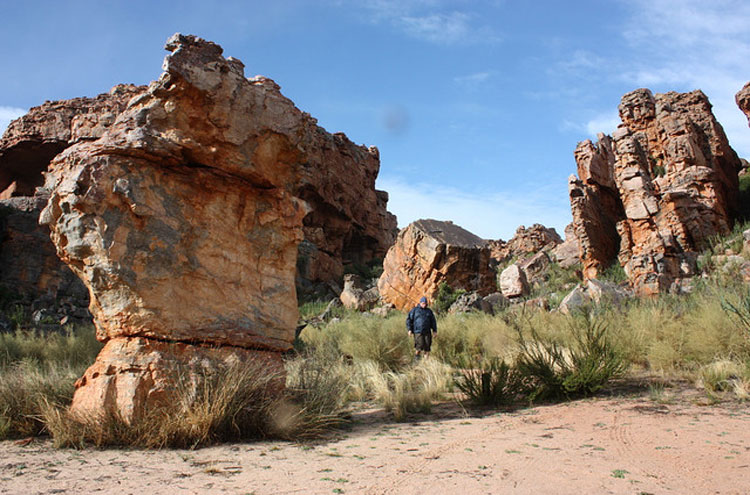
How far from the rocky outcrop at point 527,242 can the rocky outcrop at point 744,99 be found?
41.3ft

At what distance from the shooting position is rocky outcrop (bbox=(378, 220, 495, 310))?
1803 centimetres

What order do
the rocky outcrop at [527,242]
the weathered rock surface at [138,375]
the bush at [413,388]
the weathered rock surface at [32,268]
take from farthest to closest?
the rocky outcrop at [527,242], the weathered rock surface at [32,268], the bush at [413,388], the weathered rock surface at [138,375]

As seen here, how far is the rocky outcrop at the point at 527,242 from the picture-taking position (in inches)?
1308

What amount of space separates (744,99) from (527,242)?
14.8 meters

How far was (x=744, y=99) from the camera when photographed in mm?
20938

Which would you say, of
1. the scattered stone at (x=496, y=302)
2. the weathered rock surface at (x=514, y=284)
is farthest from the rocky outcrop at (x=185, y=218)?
the weathered rock surface at (x=514, y=284)

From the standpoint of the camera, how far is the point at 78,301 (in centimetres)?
2081

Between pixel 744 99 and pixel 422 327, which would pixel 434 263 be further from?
pixel 744 99

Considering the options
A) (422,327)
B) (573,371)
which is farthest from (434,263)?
(573,371)

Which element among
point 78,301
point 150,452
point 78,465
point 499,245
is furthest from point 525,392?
point 499,245

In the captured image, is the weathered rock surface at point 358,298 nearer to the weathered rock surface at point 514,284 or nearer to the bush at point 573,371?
the weathered rock surface at point 514,284

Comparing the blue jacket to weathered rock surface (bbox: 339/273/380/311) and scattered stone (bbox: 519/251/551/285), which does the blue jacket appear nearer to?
weathered rock surface (bbox: 339/273/380/311)

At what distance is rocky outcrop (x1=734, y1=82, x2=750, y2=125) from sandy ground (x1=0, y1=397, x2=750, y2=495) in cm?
1981

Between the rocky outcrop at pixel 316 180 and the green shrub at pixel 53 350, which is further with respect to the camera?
the rocky outcrop at pixel 316 180
